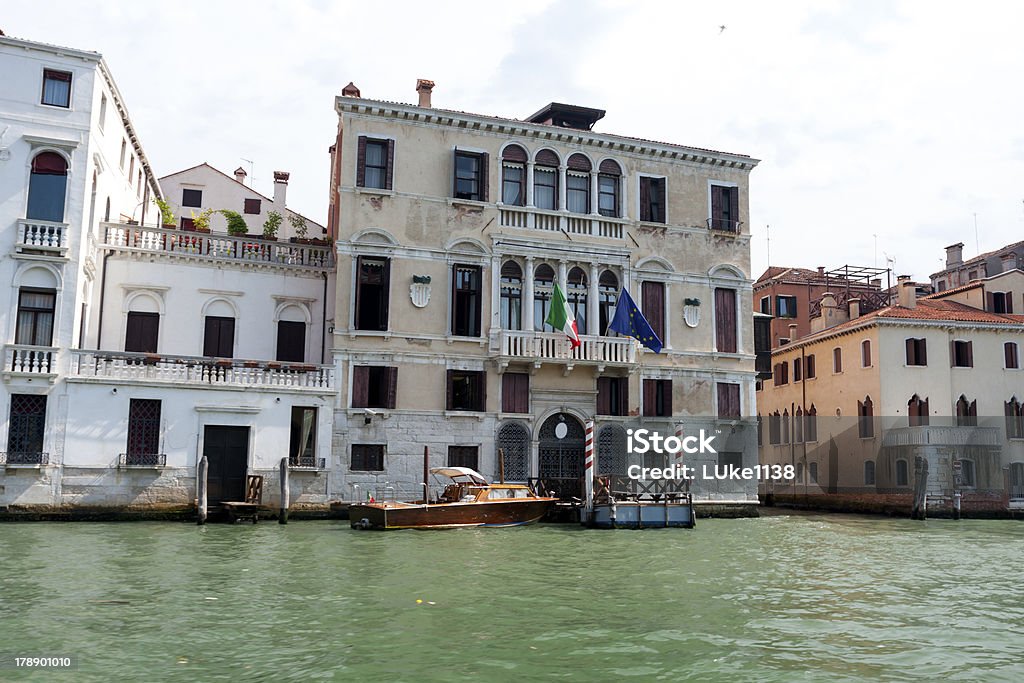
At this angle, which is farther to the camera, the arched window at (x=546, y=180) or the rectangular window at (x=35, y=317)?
the arched window at (x=546, y=180)

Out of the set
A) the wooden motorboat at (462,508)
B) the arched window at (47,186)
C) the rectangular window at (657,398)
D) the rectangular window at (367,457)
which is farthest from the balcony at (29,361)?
the rectangular window at (657,398)

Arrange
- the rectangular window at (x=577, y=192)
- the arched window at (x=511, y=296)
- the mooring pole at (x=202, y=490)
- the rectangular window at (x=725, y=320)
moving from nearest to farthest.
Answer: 1. the mooring pole at (x=202, y=490)
2. the arched window at (x=511, y=296)
3. the rectangular window at (x=577, y=192)
4. the rectangular window at (x=725, y=320)

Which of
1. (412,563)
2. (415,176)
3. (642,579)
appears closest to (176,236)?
(415,176)

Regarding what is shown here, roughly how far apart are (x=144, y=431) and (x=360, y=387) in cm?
539

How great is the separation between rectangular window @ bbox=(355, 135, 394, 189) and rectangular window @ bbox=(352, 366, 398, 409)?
508 cm

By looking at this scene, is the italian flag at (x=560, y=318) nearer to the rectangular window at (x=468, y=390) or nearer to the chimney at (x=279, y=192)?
the rectangular window at (x=468, y=390)

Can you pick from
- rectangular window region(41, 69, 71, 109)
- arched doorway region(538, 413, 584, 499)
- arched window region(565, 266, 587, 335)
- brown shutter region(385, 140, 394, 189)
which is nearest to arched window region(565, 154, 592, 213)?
arched window region(565, 266, 587, 335)

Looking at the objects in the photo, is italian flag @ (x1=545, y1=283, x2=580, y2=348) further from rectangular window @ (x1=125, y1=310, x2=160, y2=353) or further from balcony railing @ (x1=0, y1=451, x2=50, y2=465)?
balcony railing @ (x1=0, y1=451, x2=50, y2=465)

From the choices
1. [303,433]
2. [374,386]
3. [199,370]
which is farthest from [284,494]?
[374,386]

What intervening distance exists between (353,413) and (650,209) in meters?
11.0

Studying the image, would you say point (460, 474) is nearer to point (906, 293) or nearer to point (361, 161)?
point (361, 161)

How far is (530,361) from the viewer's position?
2556 centimetres

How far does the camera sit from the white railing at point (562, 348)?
83.7 feet

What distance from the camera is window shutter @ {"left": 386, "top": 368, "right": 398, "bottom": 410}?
24.6m
